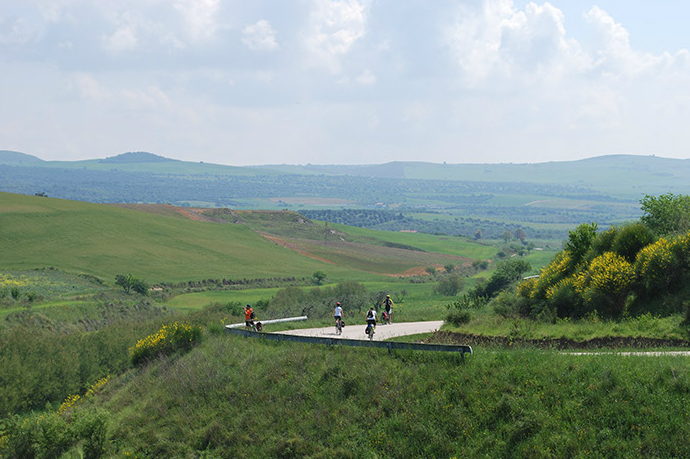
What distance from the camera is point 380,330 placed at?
30562 mm

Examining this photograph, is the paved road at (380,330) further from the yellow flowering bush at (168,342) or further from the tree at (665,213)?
the tree at (665,213)

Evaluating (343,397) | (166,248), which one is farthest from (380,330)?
(166,248)

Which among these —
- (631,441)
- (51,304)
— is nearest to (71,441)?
(631,441)

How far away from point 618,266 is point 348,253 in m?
112

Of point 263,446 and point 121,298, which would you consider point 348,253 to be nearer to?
point 121,298

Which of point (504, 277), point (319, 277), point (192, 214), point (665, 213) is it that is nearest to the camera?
point (665, 213)

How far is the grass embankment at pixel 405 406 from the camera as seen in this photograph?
47.7 ft

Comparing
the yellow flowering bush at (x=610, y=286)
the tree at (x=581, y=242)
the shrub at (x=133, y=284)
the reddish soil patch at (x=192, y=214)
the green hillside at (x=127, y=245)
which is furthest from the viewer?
the reddish soil patch at (x=192, y=214)

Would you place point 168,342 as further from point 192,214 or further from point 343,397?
point 192,214

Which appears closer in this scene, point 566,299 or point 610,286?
point 610,286

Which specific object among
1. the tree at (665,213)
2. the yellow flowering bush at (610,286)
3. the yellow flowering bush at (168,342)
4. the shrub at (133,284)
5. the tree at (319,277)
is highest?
the tree at (665,213)

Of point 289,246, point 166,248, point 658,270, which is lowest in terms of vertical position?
point 289,246

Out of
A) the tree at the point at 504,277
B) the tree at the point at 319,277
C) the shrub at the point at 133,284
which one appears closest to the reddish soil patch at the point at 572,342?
the tree at the point at 504,277

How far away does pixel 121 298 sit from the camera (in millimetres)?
73562
